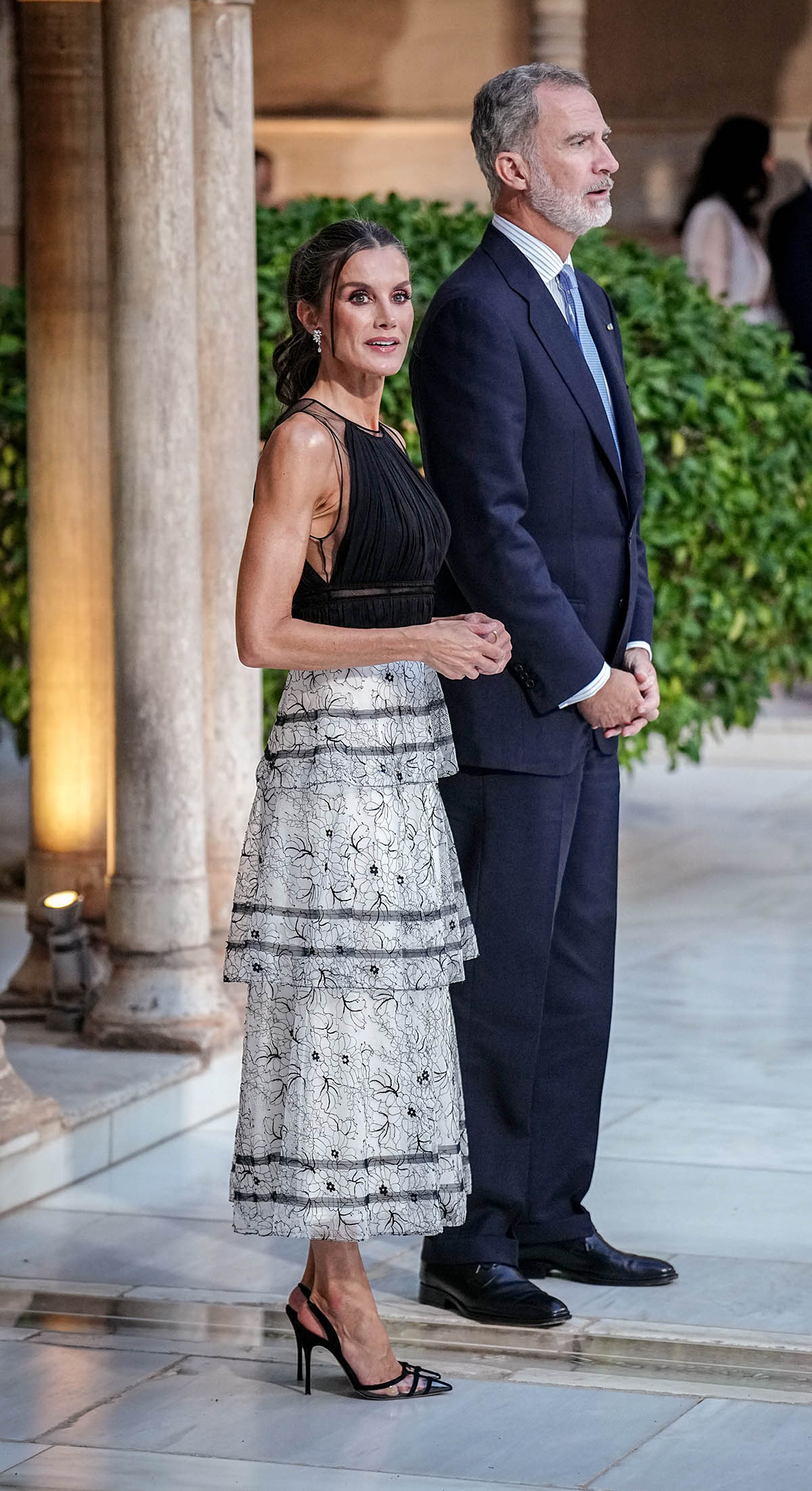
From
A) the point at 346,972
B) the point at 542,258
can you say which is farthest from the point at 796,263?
the point at 346,972

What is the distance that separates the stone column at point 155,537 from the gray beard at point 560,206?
163 centimetres

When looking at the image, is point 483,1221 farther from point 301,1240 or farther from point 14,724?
point 14,724

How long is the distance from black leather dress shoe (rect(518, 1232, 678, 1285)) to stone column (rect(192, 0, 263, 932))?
1.88 meters

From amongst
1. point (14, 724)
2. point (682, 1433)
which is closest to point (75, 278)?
point (14, 724)

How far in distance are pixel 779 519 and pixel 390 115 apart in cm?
632

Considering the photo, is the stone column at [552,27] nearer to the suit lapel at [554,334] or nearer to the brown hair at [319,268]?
the suit lapel at [554,334]

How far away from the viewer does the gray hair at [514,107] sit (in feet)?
12.4

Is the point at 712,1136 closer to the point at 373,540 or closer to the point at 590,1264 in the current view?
the point at 590,1264

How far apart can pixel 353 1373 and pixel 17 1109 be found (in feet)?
4.13

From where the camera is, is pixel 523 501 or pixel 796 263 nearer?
pixel 523 501

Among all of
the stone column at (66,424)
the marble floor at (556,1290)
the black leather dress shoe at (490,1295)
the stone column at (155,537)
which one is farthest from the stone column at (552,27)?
the black leather dress shoe at (490,1295)

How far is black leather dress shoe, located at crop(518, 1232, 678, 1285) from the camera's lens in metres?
4.07

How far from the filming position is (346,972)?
3441mm

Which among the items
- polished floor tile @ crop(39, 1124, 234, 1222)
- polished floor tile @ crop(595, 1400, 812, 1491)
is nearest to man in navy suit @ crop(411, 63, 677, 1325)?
polished floor tile @ crop(595, 1400, 812, 1491)
